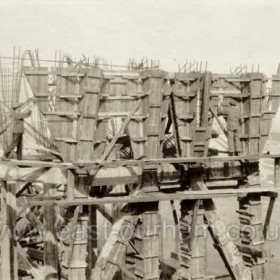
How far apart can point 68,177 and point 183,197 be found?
333 cm

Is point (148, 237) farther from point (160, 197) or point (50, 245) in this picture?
point (50, 245)

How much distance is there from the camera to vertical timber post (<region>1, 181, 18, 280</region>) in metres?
16.5

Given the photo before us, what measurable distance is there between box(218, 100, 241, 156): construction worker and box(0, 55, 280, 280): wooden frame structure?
204 mm

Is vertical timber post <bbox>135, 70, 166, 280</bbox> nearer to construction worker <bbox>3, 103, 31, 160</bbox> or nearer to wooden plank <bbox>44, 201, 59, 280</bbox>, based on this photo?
wooden plank <bbox>44, 201, 59, 280</bbox>

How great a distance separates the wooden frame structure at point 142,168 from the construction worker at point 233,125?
204mm

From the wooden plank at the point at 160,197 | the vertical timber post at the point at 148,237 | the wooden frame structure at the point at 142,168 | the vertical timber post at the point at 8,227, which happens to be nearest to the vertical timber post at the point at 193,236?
the wooden frame structure at the point at 142,168

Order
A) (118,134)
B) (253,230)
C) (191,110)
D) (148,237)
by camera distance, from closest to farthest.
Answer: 1. (118,134)
2. (148,237)
3. (191,110)
4. (253,230)

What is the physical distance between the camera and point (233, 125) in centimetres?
1698

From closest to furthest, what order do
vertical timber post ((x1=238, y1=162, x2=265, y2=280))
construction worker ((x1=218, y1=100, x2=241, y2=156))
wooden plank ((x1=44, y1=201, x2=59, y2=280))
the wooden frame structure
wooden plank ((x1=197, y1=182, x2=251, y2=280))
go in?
1. the wooden frame structure
2. wooden plank ((x1=197, y1=182, x2=251, y2=280))
3. construction worker ((x1=218, y1=100, x2=241, y2=156))
4. wooden plank ((x1=44, y1=201, x2=59, y2=280))
5. vertical timber post ((x1=238, y1=162, x2=265, y2=280))

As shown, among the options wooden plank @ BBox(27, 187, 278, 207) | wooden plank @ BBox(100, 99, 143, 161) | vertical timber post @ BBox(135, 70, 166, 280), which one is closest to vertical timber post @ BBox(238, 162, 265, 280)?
wooden plank @ BBox(27, 187, 278, 207)

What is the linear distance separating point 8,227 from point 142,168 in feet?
14.8

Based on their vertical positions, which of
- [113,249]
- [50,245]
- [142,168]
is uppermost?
[142,168]

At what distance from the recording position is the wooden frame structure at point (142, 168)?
46.4 feet

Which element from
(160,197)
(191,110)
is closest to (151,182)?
(160,197)
